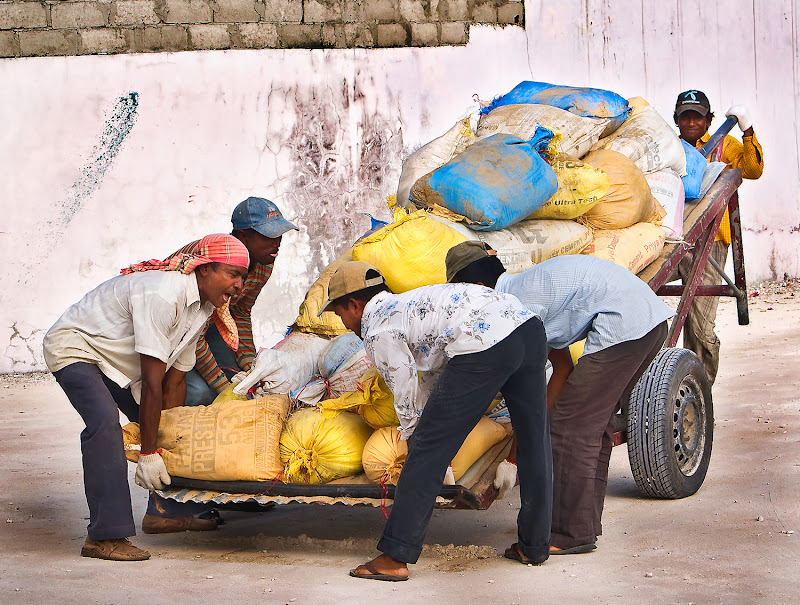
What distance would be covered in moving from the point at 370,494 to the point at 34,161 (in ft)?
18.4

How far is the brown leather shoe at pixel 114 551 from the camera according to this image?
409 centimetres

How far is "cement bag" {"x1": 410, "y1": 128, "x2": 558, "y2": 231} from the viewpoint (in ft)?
15.6

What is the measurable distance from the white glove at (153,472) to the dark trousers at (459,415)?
3.30ft

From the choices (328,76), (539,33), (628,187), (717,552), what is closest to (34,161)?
(328,76)

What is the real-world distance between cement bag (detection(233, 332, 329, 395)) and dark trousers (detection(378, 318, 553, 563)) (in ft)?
3.13

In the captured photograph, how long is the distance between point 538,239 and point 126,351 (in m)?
1.98

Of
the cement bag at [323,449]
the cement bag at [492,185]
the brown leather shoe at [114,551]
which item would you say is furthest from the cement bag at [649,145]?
the brown leather shoe at [114,551]

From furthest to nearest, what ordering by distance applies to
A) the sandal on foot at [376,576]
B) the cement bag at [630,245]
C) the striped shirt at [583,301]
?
the cement bag at [630,245] < the striped shirt at [583,301] < the sandal on foot at [376,576]

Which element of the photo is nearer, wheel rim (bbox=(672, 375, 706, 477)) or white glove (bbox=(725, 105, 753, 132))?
wheel rim (bbox=(672, 375, 706, 477))

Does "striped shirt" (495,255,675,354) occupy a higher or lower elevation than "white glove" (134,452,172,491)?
higher

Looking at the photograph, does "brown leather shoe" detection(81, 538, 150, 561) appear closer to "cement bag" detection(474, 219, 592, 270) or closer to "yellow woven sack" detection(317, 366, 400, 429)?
"yellow woven sack" detection(317, 366, 400, 429)

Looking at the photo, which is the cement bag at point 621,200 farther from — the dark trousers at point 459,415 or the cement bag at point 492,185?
the dark trousers at point 459,415

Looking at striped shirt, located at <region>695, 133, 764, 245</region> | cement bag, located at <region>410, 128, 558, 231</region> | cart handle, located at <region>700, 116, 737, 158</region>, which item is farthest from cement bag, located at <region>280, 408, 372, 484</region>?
striped shirt, located at <region>695, 133, 764, 245</region>

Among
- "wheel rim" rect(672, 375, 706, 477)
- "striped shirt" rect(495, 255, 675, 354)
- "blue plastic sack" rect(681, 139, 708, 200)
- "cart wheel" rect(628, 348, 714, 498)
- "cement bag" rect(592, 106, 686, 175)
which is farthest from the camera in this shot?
"blue plastic sack" rect(681, 139, 708, 200)
